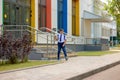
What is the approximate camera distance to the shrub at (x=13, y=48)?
21.3 m

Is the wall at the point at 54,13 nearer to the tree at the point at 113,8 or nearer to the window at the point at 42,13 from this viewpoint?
the window at the point at 42,13

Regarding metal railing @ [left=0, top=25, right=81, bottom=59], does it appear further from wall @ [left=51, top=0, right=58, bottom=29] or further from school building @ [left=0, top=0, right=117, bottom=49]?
wall @ [left=51, top=0, right=58, bottom=29]

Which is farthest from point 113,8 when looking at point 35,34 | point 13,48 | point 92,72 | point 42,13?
point 92,72

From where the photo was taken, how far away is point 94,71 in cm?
1939

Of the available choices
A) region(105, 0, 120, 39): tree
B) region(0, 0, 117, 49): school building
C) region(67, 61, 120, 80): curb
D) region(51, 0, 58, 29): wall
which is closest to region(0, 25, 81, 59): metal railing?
region(0, 0, 117, 49): school building

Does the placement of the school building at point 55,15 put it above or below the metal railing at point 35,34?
above

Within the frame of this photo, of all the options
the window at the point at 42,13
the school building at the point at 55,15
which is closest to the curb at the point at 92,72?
the school building at the point at 55,15

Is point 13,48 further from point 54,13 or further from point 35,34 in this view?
point 54,13

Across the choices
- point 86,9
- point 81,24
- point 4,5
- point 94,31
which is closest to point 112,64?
point 4,5

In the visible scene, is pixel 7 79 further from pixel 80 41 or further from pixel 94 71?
pixel 80 41

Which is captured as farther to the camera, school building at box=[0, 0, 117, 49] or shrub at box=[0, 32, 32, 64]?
school building at box=[0, 0, 117, 49]

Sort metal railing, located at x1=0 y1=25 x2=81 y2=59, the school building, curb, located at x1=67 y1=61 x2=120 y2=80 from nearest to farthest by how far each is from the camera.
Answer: curb, located at x1=67 y1=61 x2=120 y2=80
metal railing, located at x1=0 y1=25 x2=81 y2=59
the school building

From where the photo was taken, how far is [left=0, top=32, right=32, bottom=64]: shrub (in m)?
21.3

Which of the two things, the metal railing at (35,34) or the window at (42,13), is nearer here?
the metal railing at (35,34)
